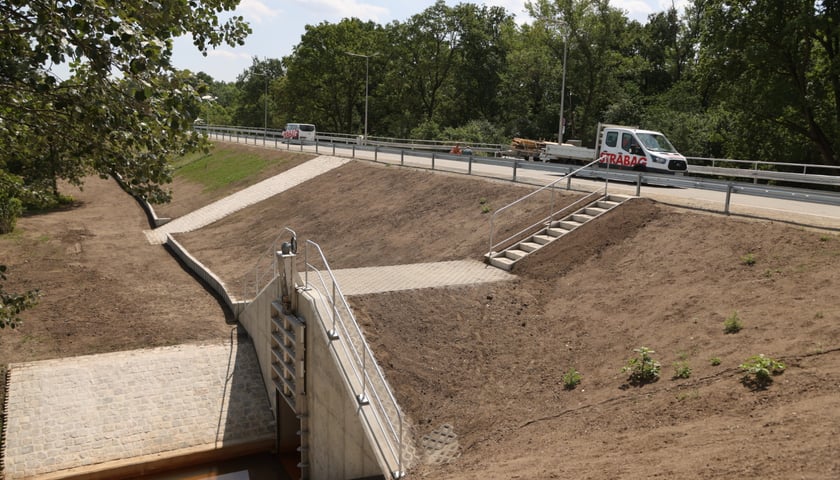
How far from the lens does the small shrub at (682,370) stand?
345 inches

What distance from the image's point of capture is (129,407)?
13.7 metres

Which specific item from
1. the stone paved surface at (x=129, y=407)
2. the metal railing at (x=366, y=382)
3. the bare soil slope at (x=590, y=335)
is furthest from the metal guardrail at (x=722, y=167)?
the stone paved surface at (x=129, y=407)

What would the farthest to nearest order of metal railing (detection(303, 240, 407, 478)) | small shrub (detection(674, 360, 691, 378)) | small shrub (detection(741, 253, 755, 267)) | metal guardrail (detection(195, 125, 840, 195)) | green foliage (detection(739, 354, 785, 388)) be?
metal guardrail (detection(195, 125, 840, 195)), small shrub (detection(741, 253, 755, 267)), metal railing (detection(303, 240, 407, 478)), small shrub (detection(674, 360, 691, 378)), green foliage (detection(739, 354, 785, 388))

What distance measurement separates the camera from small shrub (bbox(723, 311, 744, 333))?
952 cm

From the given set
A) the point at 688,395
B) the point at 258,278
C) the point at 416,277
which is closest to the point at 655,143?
the point at 416,277

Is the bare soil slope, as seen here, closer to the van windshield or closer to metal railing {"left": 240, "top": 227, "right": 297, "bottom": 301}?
metal railing {"left": 240, "top": 227, "right": 297, "bottom": 301}

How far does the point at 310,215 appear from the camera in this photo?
26.3m

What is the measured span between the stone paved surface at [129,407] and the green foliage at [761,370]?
1014 centimetres

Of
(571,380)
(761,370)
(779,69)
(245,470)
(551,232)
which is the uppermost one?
(779,69)

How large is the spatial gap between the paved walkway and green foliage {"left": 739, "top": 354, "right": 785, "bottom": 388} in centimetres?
2651

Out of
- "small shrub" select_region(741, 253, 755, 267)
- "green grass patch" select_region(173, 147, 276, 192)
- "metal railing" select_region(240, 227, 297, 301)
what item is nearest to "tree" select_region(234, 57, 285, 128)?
"green grass patch" select_region(173, 147, 276, 192)

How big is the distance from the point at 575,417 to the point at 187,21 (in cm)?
737

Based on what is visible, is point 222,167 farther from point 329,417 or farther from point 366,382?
point 366,382

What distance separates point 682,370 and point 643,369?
0.56 meters
